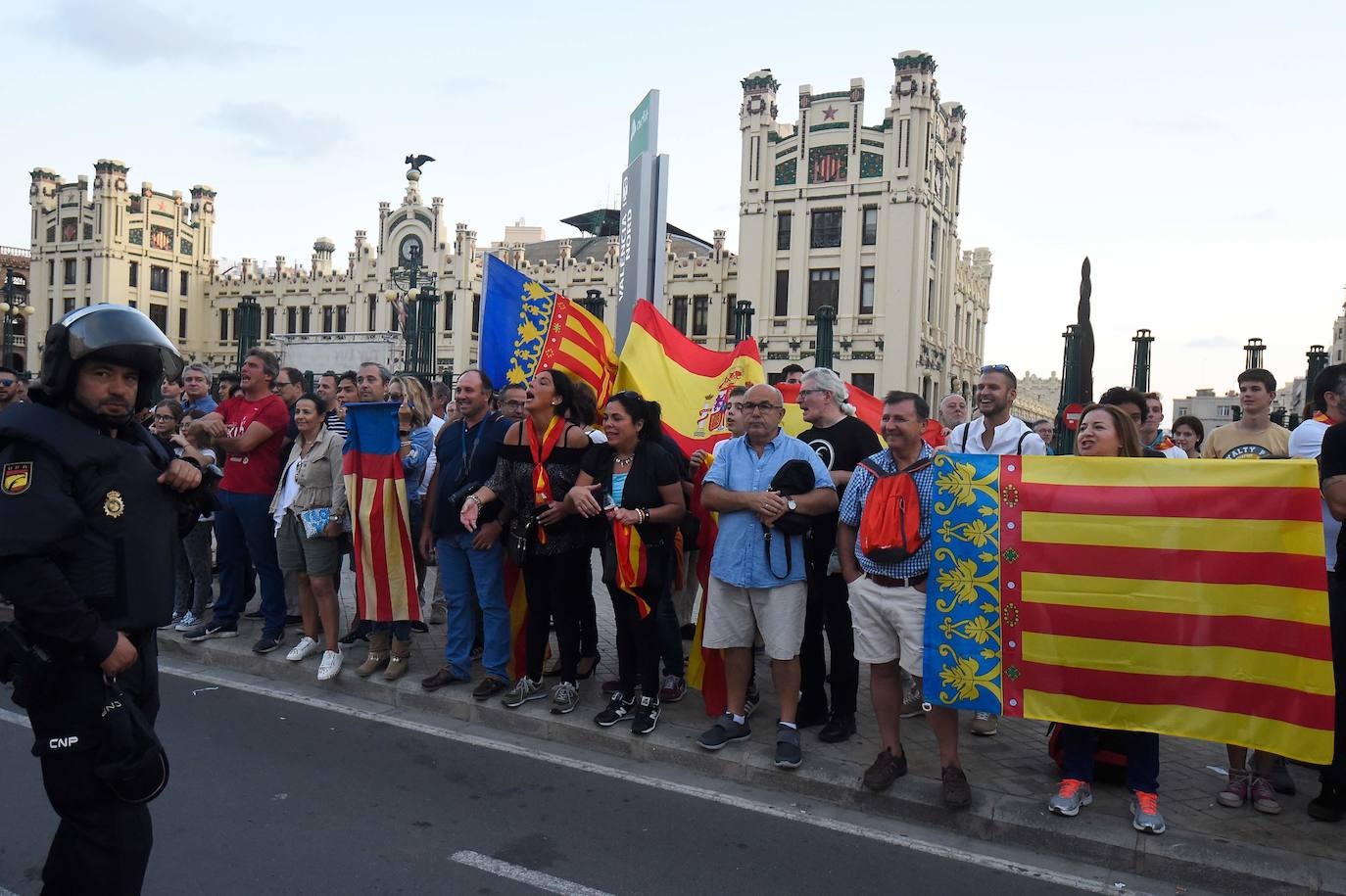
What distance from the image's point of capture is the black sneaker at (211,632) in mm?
7367

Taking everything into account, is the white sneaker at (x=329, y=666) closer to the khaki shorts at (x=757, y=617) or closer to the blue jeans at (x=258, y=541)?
the blue jeans at (x=258, y=541)

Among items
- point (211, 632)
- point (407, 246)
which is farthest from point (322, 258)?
point (211, 632)

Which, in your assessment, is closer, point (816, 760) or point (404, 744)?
point (816, 760)

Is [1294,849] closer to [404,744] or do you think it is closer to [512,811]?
[512,811]

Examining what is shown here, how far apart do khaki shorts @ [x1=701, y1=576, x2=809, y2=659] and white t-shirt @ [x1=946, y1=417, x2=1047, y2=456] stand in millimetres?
1507

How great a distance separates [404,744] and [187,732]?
1.25m

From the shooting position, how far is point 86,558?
115 inches

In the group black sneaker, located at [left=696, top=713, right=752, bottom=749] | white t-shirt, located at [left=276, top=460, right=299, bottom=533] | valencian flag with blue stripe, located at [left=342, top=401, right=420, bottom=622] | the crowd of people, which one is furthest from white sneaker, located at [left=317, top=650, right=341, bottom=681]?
black sneaker, located at [left=696, top=713, right=752, bottom=749]

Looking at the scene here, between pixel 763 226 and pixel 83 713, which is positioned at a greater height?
pixel 763 226

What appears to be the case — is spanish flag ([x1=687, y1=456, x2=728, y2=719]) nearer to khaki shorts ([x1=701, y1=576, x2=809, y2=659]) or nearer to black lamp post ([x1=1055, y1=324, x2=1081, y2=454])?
khaki shorts ([x1=701, y1=576, x2=809, y2=659])

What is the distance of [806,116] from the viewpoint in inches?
1791

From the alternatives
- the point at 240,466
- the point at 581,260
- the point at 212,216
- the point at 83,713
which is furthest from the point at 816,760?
the point at 212,216

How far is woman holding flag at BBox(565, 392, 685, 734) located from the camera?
18.3ft

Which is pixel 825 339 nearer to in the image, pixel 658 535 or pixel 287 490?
pixel 287 490
